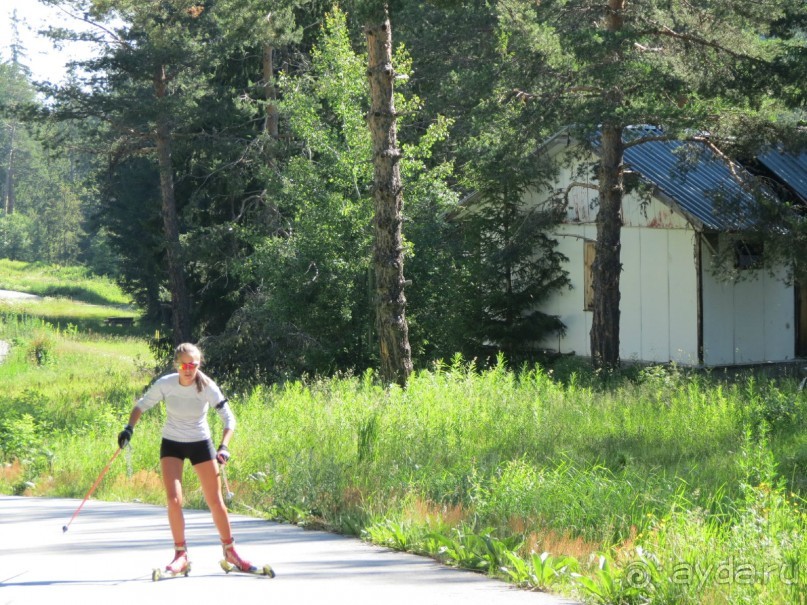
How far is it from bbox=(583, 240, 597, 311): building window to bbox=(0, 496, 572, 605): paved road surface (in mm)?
18573

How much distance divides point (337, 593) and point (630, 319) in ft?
67.5

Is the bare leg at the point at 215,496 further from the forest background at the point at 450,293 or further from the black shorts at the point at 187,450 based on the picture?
the forest background at the point at 450,293

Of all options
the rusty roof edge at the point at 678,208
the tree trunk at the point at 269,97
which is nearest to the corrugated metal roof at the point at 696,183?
the rusty roof edge at the point at 678,208

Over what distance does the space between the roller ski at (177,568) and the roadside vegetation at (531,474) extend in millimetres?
1674

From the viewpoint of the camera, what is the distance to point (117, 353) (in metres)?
48.7

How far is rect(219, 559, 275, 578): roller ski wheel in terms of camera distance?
753cm

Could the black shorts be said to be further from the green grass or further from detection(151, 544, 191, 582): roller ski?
the green grass

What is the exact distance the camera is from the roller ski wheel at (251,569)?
24.7 feet

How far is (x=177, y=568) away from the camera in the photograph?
25.0 feet

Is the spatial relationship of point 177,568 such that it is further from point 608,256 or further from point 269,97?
point 269,97

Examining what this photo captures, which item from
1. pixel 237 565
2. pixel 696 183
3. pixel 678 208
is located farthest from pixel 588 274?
pixel 237 565

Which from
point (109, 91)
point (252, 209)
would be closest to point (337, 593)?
point (252, 209)

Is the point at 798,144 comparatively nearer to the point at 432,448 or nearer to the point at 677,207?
the point at 677,207

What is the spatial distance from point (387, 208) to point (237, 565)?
10592 mm
